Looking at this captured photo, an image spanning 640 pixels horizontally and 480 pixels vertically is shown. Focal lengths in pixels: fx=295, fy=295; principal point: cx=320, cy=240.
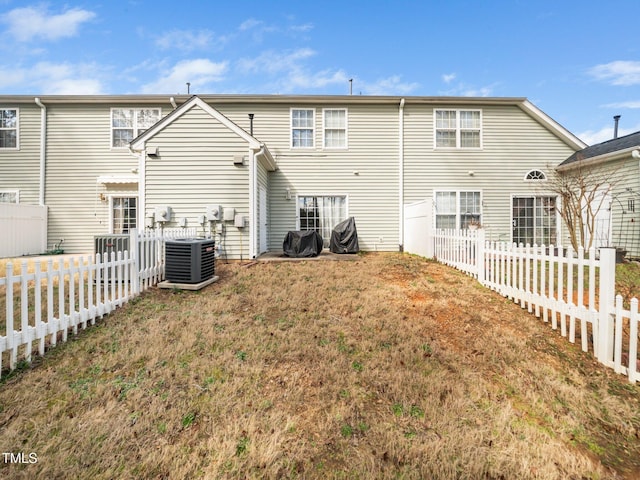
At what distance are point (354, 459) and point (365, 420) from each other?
0.37m

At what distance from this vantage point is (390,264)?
7.84m

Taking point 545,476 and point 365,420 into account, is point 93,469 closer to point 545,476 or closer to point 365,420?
point 365,420

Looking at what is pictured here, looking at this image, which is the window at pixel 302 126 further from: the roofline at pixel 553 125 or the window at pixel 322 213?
the roofline at pixel 553 125

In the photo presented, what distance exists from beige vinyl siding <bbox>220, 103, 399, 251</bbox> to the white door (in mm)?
736

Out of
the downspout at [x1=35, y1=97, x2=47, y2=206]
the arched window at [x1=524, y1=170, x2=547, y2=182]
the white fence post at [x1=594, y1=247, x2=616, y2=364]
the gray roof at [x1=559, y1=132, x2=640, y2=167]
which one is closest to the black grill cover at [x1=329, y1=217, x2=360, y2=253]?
the white fence post at [x1=594, y1=247, x2=616, y2=364]

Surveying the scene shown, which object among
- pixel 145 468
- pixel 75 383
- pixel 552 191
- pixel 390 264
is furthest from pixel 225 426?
pixel 552 191

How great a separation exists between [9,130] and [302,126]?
1141 cm

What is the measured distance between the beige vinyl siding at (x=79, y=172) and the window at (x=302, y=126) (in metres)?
6.60

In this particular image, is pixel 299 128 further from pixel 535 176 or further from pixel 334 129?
pixel 535 176

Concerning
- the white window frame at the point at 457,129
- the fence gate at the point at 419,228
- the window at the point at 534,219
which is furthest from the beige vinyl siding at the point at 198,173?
the window at the point at 534,219

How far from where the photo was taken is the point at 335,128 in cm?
1169

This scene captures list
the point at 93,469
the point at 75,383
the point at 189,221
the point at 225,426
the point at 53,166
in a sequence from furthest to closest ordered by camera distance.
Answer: the point at 53,166, the point at 189,221, the point at 75,383, the point at 225,426, the point at 93,469

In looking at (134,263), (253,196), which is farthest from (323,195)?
(134,263)

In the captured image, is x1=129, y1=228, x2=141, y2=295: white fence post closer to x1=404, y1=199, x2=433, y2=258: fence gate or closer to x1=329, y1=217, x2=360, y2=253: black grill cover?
x1=329, y1=217, x2=360, y2=253: black grill cover
